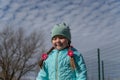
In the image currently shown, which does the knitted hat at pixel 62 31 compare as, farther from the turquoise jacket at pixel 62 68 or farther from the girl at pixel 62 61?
the turquoise jacket at pixel 62 68

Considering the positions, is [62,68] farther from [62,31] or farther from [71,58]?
[62,31]

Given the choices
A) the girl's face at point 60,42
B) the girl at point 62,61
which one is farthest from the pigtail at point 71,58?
the girl's face at point 60,42

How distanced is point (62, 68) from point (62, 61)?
0.30ft

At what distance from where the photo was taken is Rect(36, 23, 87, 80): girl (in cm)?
438

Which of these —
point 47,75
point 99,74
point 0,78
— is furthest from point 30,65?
point 47,75

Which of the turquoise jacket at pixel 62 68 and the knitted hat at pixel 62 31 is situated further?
the knitted hat at pixel 62 31

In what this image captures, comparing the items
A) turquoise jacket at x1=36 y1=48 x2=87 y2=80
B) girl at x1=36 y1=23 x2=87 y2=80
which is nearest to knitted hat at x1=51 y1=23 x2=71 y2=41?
girl at x1=36 y1=23 x2=87 y2=80

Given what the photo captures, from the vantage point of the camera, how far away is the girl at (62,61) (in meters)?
4.38

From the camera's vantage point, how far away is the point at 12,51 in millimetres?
41094

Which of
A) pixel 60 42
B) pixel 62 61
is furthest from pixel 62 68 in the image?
pixel 60 42

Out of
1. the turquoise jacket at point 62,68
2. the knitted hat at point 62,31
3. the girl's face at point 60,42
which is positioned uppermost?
the knitted hat at point 62,31

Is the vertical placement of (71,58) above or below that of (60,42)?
below

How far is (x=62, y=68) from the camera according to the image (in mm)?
4465

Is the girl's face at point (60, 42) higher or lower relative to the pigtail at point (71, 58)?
higher
